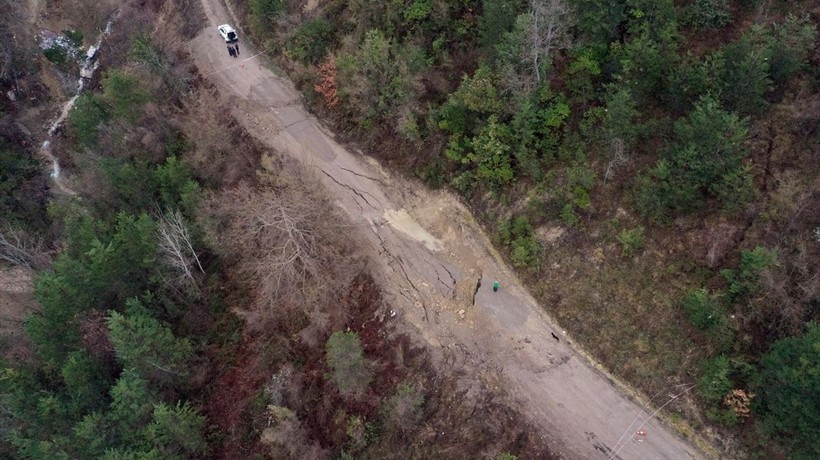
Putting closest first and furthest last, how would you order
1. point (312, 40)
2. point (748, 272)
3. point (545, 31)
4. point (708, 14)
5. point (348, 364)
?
point (748, 272), point (708, 14), point (348, 364), point (545, 31), point (312, 40)

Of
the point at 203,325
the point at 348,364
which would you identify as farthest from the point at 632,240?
the point at 203,325

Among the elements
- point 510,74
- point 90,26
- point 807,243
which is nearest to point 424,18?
point 510,74

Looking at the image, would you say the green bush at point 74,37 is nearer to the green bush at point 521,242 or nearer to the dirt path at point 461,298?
the dirt path at point 461,298

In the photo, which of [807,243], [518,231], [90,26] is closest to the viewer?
[807,243]

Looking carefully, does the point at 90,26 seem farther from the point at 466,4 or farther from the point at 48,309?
the point at 466,4

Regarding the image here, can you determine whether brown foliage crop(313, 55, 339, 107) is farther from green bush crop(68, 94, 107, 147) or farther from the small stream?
the small stream

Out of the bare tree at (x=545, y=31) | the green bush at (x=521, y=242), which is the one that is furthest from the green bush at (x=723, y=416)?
the bare tree at (x=545, y=31)

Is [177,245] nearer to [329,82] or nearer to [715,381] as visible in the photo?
[329,82]
